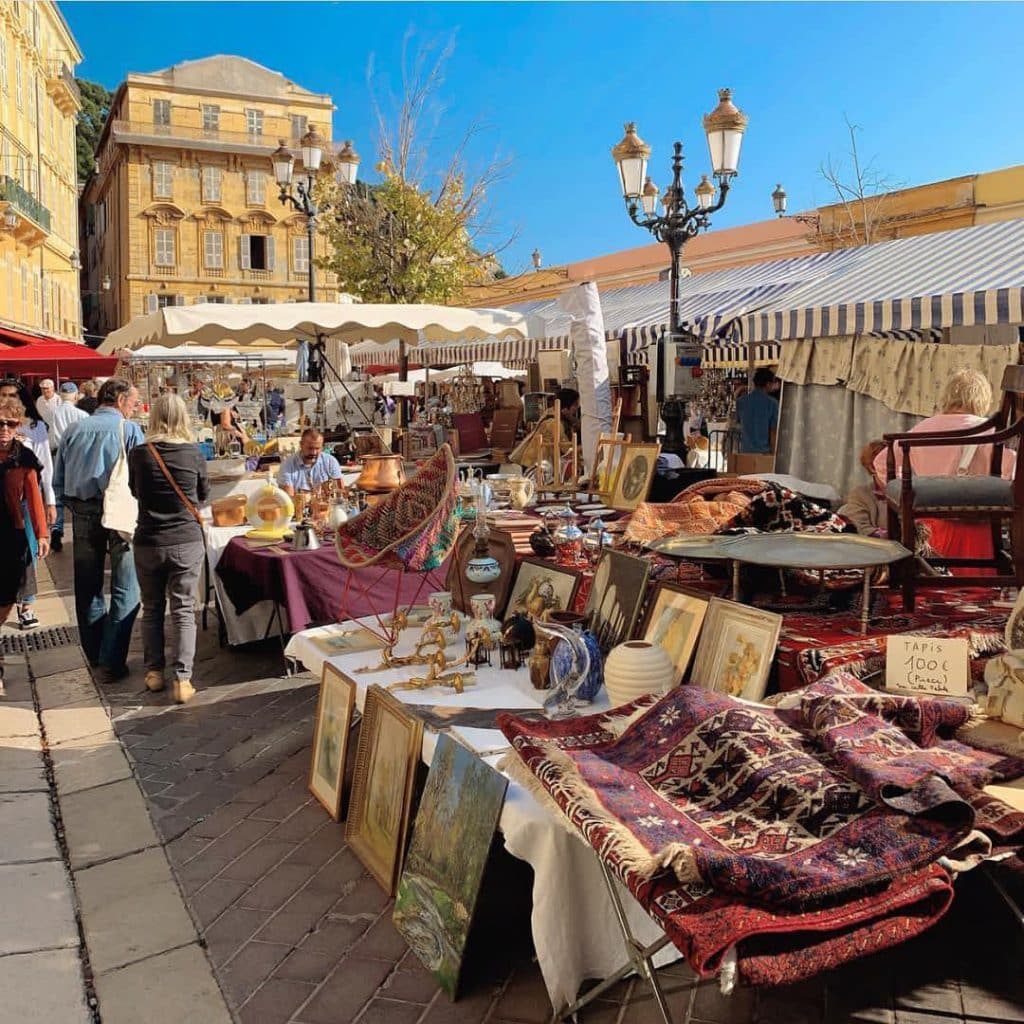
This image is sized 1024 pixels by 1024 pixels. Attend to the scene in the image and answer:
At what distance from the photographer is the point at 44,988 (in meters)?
2.60

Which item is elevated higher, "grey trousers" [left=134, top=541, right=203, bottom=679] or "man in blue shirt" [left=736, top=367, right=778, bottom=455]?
"man in blue shirt" [left=736, top=367, right=778, bottom=455]

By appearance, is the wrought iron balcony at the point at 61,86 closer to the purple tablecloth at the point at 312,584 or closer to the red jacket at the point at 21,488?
the red jacket at the point at 21,488

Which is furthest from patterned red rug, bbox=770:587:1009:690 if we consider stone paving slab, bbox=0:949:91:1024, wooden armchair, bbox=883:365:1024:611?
stone paving slab, bbox=0:949:91:1024

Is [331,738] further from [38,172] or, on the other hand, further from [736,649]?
[38,172]

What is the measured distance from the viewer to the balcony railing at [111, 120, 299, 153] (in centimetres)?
4288

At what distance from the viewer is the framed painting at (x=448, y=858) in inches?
94.7

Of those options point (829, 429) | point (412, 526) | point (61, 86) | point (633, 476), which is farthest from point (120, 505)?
point (61, 86)

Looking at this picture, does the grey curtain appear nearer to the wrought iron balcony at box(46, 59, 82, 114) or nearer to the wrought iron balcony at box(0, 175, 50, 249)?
the wrought iron balcony at box(0, 175, 50, 249)

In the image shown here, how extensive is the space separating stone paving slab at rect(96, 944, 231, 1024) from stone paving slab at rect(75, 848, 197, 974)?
6 centimetres

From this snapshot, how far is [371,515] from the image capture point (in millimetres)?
4434

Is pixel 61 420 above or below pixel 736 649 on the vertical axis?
above

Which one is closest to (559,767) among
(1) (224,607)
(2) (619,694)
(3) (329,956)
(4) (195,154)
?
(2) (619,694)

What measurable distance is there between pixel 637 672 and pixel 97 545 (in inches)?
154

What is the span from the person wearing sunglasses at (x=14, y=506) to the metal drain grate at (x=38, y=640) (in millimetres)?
862
